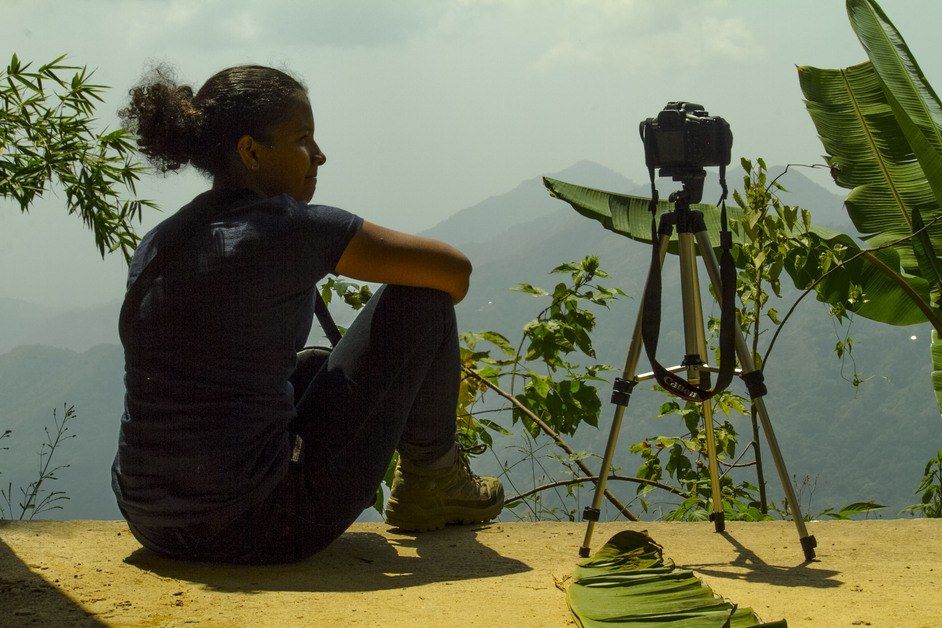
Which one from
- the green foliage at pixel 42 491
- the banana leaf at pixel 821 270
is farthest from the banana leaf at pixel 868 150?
the green foliage at pixel 42 491

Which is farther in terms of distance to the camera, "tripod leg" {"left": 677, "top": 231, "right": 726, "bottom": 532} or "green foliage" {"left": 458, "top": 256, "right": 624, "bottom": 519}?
"green foliage" {"left": 458, "top": 256, "right": 624, "bottom": 519}

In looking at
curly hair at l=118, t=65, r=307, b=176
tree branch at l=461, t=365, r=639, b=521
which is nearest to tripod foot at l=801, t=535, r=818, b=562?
tree branch at l=461, t=365, r=639, b=521

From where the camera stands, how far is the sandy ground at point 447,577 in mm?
1458

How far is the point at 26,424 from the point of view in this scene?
96.4m

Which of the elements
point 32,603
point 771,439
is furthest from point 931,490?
point 32,603

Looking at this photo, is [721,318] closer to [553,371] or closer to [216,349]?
[216,349]

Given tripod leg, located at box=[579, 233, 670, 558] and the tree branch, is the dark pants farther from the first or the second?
the tree branch

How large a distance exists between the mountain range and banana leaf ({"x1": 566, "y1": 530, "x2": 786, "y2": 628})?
39.4 inches

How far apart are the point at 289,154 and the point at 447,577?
3.28 ft

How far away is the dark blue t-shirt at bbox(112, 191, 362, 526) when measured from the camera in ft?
5.18

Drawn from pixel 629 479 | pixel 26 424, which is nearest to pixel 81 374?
pixel 26 424

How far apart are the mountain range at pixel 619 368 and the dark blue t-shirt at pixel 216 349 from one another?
0.65 metres

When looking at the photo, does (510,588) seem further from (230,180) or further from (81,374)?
(81,374)

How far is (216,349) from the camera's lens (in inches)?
62.8
